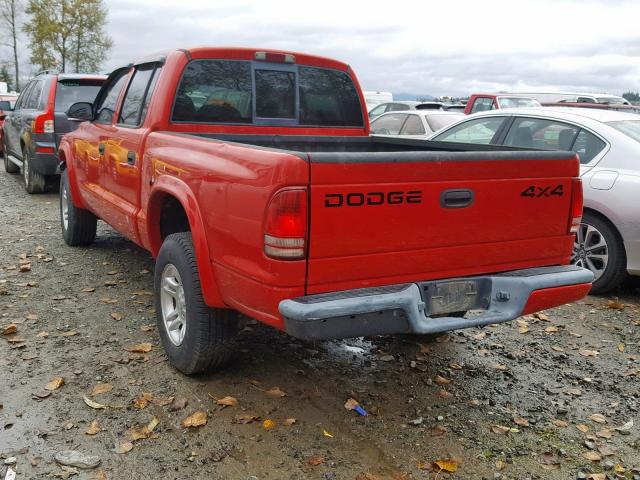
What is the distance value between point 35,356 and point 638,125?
5.55 meters

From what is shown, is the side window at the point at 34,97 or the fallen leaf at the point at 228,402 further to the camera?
the side window at the point at 34,97

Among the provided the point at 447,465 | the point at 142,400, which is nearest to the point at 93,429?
the point at 142,400

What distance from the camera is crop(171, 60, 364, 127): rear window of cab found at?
4.56 metres

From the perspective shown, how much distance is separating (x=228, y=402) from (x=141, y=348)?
1.01m

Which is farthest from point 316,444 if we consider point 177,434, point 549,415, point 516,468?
point 549,415

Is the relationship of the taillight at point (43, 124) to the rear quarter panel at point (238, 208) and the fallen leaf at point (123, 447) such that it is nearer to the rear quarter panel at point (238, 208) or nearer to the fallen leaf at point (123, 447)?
the rear quarter panel at point (238, 208)

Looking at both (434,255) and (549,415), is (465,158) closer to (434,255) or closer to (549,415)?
(434,255)

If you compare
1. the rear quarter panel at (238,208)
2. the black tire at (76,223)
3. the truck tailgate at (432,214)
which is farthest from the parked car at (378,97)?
the rear quarter panel at (238,208)

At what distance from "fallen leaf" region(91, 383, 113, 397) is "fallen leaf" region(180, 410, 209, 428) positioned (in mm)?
622

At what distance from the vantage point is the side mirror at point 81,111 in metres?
5.76

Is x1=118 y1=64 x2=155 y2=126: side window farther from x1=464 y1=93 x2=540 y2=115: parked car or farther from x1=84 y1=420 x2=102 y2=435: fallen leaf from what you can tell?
x1=464 y1=93 x2=540 y2=115: parked car

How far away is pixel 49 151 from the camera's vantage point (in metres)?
9.65

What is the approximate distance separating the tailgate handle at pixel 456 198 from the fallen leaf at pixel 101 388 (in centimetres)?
221

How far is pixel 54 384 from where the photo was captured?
379 cm
